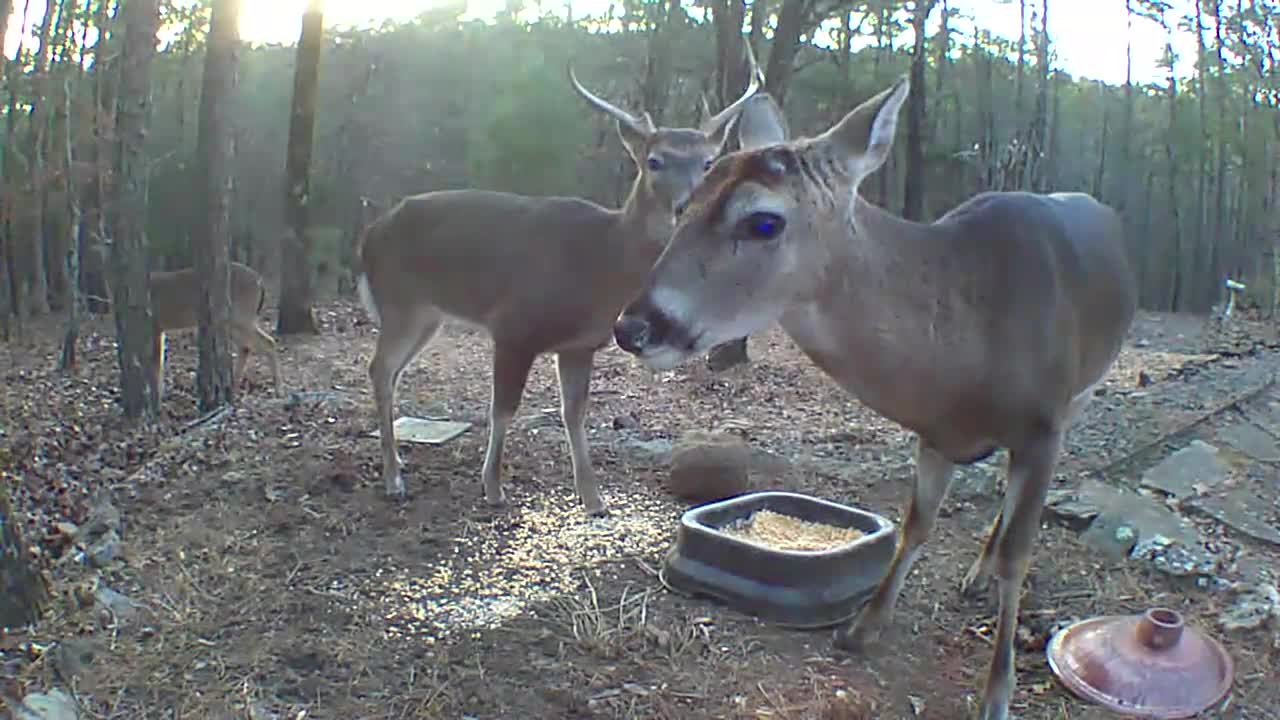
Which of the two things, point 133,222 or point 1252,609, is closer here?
point 1252,609

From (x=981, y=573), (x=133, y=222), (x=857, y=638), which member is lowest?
(x=857, y=638)

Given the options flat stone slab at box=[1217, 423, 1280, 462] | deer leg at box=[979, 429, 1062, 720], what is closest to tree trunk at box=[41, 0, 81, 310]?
flat stone slab at box=[1217, 423, 1280, 462]

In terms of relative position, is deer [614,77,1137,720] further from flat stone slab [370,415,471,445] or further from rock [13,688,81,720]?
flat stone slab [370,415,471,445]

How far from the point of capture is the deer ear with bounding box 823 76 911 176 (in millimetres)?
2594

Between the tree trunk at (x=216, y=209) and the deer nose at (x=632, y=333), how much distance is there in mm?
5324

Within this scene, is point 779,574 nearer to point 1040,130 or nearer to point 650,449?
point 650,449

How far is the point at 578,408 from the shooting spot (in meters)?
4.90

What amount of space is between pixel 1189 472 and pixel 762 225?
3377mm

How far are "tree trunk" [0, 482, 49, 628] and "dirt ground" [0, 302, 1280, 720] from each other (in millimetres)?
60

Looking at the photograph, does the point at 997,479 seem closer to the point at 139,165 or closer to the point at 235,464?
the point at 235,464

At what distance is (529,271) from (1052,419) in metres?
2.65

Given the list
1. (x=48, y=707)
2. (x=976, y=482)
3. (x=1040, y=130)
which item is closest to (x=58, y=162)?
(x=48, y=707)

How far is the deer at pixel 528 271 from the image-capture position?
465cm

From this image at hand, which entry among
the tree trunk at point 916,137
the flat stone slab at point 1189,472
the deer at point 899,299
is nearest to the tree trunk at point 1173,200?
the tree trunk at point 916,137
